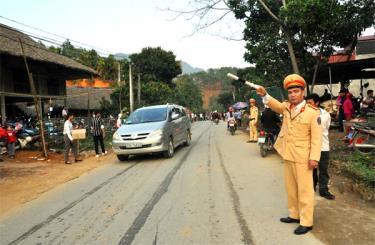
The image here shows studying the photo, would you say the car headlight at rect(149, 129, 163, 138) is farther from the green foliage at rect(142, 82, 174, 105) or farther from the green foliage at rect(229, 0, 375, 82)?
the green foliage at rect(142, 82, 174, 105)

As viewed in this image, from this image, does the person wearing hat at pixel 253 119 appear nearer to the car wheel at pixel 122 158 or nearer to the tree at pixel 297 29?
the tree at pixel 297 29

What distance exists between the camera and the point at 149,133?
13.7m

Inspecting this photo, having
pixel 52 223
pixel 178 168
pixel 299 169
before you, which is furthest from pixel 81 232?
pixel 178 168

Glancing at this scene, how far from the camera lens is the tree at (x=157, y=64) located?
180ft

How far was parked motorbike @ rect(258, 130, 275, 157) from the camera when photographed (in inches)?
526

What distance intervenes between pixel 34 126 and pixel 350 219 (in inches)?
723

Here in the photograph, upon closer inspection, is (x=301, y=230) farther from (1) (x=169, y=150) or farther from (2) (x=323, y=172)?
(1) (x=169, y=150)

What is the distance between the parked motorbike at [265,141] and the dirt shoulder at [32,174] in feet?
17.3

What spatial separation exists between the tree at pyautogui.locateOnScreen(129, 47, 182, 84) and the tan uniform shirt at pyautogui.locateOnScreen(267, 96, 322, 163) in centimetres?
4851

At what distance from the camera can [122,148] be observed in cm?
1378

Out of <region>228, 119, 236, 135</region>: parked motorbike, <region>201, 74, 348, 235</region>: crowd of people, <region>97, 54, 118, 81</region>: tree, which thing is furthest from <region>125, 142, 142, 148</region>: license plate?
<region>97, 54, 118, 81</region>: tree

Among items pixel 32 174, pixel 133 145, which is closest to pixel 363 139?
pixel 133 145

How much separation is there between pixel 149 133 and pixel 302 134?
8.44m

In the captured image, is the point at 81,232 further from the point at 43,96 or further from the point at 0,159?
the point at 43,96
